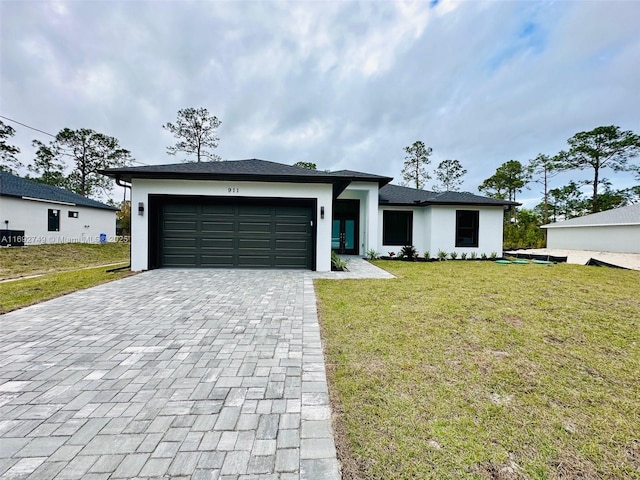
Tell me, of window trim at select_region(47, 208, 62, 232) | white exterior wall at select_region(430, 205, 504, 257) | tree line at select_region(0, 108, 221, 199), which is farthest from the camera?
tree line at select_region(0, 108, 221, 199)

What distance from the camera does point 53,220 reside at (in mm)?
18312

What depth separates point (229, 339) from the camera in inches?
136

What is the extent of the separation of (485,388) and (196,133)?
85.6ft

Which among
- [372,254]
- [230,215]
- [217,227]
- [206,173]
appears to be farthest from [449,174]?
[206,173]

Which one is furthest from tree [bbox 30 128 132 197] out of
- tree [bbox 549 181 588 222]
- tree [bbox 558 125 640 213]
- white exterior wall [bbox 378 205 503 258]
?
tree [bbox 549 181 588 222]

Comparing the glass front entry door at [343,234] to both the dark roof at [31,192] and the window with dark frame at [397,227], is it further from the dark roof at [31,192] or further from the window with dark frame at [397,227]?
the dark roof at [31,192]

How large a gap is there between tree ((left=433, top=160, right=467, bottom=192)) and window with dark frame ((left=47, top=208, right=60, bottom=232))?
30036mm

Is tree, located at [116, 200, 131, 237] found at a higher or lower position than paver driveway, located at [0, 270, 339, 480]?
higher

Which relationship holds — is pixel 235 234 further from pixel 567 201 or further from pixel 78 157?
pixel 567 201

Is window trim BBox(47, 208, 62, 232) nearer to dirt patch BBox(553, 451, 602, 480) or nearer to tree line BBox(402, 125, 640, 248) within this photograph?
dirt patch BBox(553, 451, 602, 480)

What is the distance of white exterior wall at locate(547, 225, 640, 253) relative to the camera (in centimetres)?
1515

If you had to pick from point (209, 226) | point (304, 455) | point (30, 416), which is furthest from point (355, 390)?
point (209, 226)

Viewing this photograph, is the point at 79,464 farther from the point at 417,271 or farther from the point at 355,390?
the point at 417,271

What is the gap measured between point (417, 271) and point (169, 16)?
13.0m
